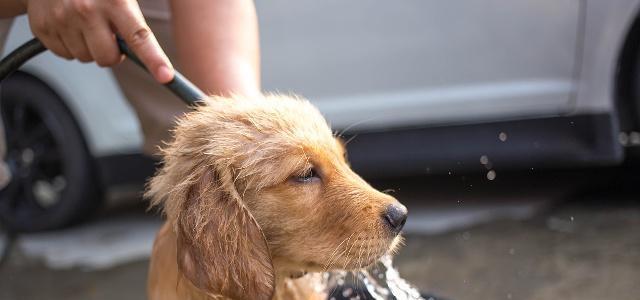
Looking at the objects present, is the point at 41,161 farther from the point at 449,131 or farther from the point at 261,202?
the point at 261,202

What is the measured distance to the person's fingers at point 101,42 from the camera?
1938 millimetres

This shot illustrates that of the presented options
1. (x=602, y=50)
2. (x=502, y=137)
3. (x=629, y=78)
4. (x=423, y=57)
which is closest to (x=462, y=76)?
(x=423, y=57)

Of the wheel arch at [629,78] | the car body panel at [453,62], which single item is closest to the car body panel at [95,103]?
the car body panel at [453,62]

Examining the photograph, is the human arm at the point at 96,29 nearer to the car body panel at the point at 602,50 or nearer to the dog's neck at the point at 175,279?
the dog's neck at the point at 175,279

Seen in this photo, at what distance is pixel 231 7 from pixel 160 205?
1.90 ft

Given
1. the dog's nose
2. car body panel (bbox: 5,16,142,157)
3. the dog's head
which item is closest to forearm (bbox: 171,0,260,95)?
the dog's head

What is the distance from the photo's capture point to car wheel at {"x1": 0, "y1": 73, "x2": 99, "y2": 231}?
5641 millimetres

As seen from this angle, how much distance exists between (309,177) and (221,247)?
0.29 meters

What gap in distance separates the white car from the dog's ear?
257 cm

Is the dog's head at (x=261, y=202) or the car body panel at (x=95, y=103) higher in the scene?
the dog's head at (x=261, y=202)

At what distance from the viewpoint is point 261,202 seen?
6.91 feet

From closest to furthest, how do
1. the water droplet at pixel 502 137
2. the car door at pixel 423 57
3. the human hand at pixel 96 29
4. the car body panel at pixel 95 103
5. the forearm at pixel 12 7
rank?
the human hand at pixel 96 29 → the forearm at pixel 12 7 → the car door at pixel 423 57 → the water droplet at pixel 502 137 → the car body panel at pixel 95 103

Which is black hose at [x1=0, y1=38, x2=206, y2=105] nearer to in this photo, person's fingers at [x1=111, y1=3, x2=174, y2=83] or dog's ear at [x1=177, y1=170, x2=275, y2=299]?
person's fingers at [x1=111, y1=3, x2=174, y2=83]

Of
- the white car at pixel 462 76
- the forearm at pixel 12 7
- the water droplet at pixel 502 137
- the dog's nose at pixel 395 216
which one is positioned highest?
the forearm at pixel 12 7
